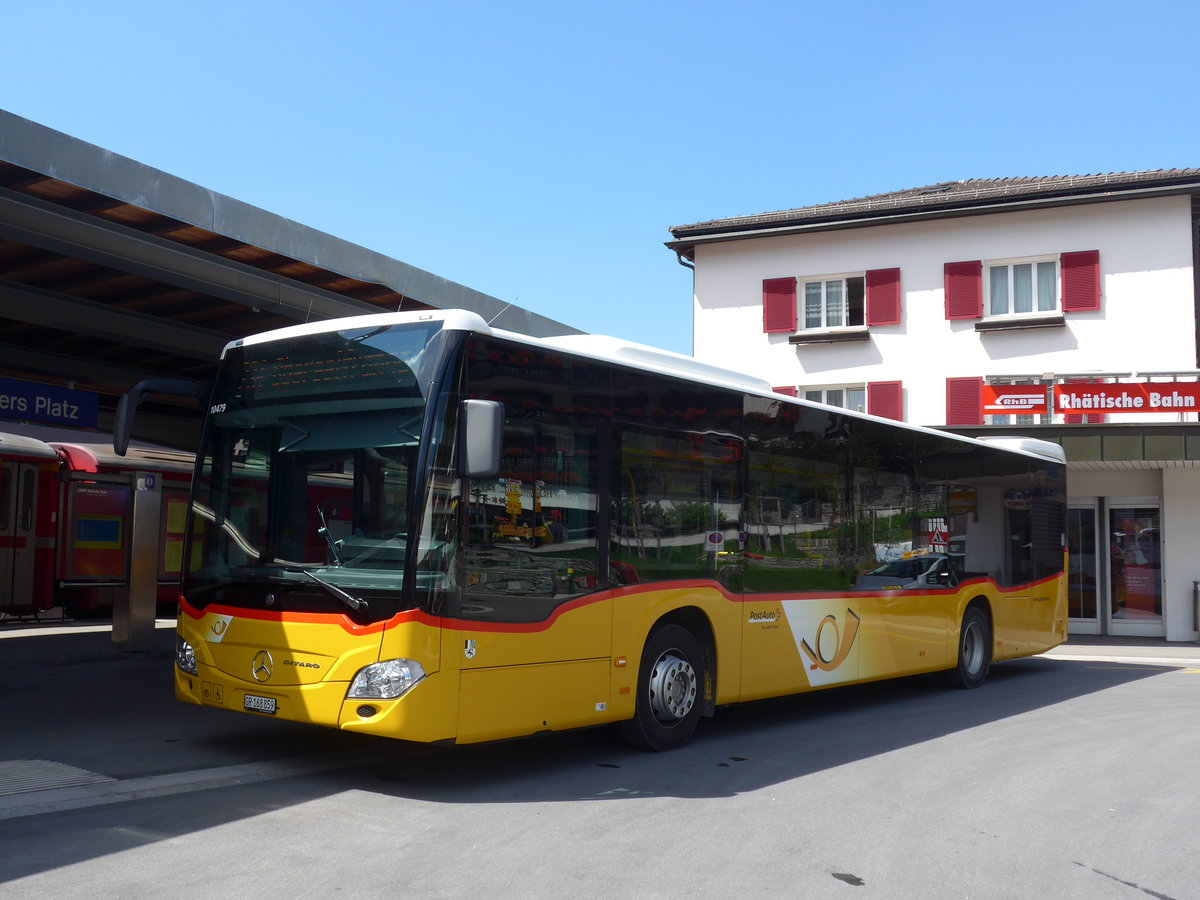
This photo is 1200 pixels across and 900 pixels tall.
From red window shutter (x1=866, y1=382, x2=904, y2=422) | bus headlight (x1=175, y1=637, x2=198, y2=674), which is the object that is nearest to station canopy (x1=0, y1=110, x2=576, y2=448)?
bus headlight (x1=175, y1=637, x2=198, y2=674)

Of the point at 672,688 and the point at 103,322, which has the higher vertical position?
the point at 103,322

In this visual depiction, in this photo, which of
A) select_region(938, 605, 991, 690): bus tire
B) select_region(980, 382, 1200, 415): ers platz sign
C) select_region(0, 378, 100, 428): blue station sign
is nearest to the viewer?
select_region(0, 378, 100, 428): blue station sign

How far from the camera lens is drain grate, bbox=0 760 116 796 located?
6859 millimetres

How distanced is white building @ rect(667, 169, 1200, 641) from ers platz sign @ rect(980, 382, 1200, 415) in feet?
0.09

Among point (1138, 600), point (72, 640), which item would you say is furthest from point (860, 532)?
point (1138, 600)

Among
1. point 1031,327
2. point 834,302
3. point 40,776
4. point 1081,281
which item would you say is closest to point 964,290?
point 1031,327

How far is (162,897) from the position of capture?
4809 millimetres

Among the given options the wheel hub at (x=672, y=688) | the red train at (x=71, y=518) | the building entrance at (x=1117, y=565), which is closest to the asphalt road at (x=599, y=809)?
the wheel hub at (x=672, y=688)

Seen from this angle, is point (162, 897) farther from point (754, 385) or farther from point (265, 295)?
point (265, 295)

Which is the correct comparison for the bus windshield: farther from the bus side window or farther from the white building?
the white building

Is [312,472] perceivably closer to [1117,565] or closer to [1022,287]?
[1117,565]

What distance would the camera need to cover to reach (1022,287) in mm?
23594

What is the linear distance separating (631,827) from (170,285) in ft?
25.8

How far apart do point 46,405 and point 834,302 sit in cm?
1727
